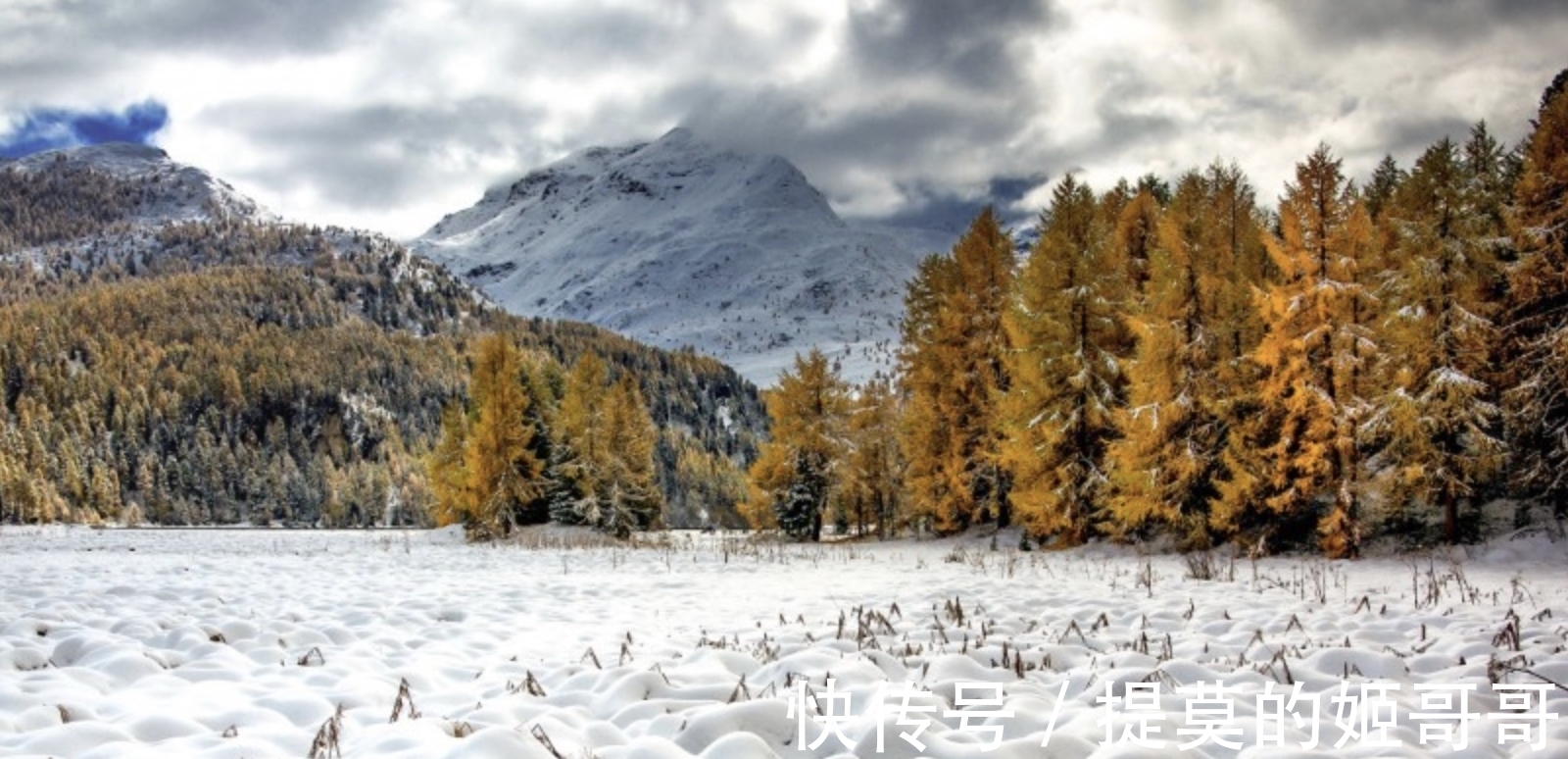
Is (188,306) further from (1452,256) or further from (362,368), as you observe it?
(1452,256)

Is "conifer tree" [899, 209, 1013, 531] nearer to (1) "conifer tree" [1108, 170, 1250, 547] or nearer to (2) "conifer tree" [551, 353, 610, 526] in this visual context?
(1) "conifer tree" [1108, 170, 1250, 547]

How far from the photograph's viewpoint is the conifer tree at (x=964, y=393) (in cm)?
2877

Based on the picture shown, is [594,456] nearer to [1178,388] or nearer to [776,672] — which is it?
[1178,388]

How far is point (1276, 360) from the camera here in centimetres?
1961

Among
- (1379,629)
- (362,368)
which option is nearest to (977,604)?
(1379,629)

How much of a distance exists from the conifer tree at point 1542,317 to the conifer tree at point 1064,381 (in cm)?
841

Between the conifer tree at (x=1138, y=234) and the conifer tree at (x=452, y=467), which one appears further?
the conifer tree at (x=452, y=467)

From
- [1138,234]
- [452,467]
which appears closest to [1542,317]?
[1138,234]

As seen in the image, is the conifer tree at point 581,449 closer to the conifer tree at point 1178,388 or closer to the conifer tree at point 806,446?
the conifer tree at point 806,446

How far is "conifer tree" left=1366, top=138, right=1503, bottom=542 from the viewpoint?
17531 millimetres

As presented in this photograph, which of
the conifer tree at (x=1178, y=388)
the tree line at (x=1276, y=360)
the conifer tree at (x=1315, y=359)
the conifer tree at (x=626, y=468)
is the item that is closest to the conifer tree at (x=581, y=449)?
the conifer tree at (x=626, y=468)

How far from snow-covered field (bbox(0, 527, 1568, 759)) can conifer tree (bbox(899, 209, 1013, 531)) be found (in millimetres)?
17223

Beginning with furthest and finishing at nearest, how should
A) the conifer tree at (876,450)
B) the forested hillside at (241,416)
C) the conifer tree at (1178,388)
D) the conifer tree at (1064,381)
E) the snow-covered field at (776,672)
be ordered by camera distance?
the forested hillside at (241,416)
the conifer tree at (876,450)
the conifer tree at (1064,381)
the conifer tree at (1178,388)
the snow-covered field at (776,672)

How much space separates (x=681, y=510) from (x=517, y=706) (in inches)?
4475
